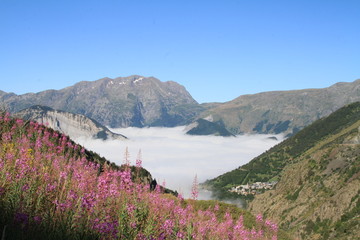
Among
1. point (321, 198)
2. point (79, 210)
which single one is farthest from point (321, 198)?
point (79, 210)

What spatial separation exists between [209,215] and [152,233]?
14.3ft

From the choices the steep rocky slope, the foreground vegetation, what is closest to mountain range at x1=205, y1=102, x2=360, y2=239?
the steep rocky slope

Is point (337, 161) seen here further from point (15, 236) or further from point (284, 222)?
point (15, 236)

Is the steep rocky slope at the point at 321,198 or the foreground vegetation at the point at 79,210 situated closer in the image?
the foreground vegetation at the point at 79,210

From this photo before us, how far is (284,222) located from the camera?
401 feet

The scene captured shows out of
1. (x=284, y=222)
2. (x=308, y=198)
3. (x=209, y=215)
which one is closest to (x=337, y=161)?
(x=308, y=198)

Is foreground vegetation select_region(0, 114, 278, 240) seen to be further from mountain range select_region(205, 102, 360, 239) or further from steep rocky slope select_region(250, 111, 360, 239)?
steep rocky slope select_region(250, 111, 360, 239)

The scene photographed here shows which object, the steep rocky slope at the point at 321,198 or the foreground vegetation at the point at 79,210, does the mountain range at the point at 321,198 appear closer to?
the steep rocky slope at the point at 321,198

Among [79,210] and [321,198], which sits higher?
[79,210]

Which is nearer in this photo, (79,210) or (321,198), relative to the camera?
(79,210)

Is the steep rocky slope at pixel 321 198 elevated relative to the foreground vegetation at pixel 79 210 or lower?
lower

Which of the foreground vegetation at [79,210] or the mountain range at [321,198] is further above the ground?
the foreground vegetation at [79,210]

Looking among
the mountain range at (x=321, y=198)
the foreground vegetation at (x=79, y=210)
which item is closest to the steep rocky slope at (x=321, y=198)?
the mountain range at (x=321, y=198)

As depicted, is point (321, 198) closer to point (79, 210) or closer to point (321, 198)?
point (321, 198)
